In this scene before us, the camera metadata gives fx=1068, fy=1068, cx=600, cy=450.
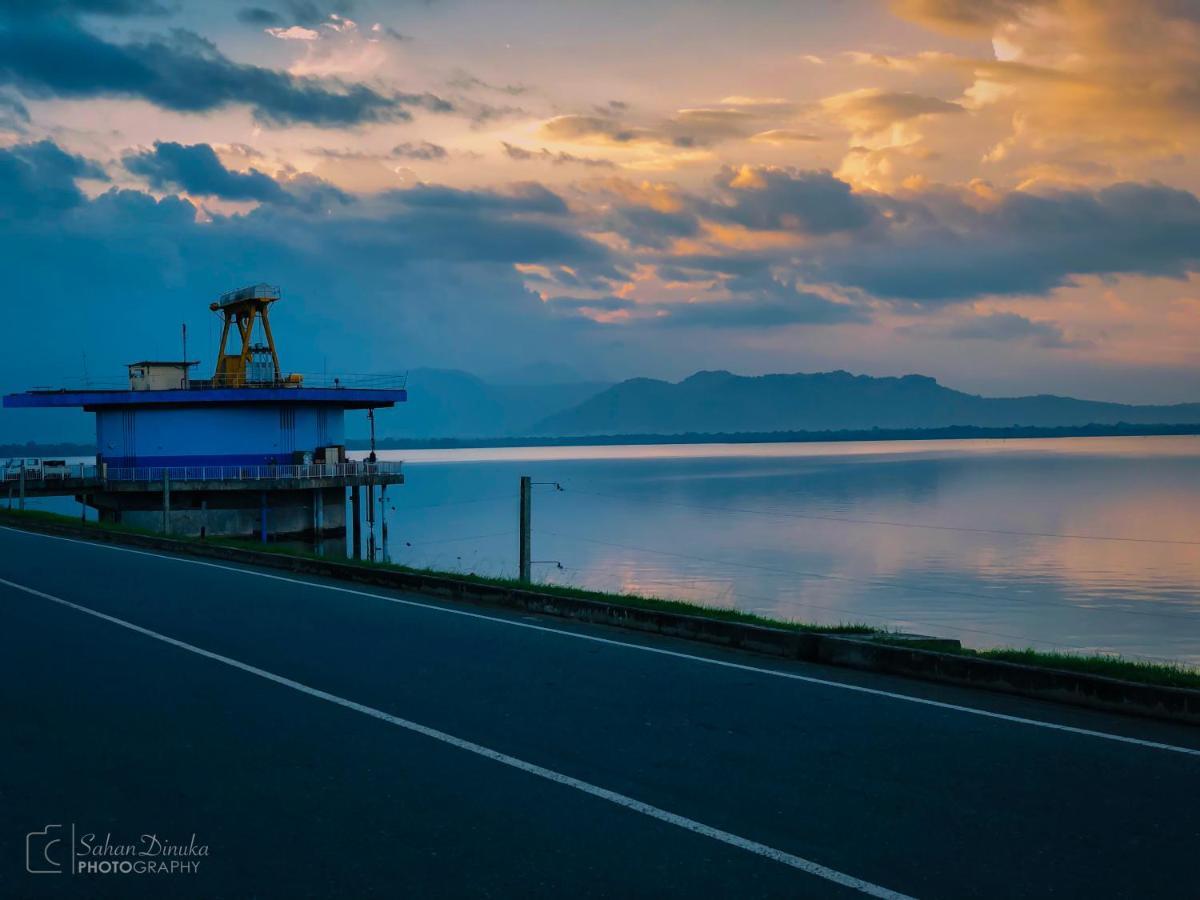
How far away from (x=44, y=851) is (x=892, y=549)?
59.5 m

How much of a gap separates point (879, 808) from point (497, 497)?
108012mm

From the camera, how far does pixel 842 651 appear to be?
11.7 m

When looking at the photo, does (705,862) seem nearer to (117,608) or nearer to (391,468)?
(117,608)

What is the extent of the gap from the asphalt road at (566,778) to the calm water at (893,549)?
25.3 meters

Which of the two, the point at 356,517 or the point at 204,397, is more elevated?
the point at 204,397

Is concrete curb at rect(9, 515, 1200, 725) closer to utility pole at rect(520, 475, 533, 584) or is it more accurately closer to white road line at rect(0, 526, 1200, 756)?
white road line at rect(0, 526, 1200, 756)

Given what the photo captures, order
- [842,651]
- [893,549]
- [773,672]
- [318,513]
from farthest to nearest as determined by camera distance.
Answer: [893,549] < [318,513] < [842,651] < [773,672]

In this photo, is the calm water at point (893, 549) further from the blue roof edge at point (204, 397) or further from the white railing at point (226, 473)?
the blue roof edge at point (204, 397)

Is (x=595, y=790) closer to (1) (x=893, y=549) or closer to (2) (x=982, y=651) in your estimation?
(2) (x=982, y=651)

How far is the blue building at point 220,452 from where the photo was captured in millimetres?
49188

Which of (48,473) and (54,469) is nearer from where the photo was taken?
(48,473)

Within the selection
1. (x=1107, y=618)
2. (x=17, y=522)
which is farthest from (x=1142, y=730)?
(x=17, y=522)

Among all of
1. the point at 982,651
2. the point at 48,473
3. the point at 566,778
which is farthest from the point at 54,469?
the point at 566,778

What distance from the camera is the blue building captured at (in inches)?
1937
